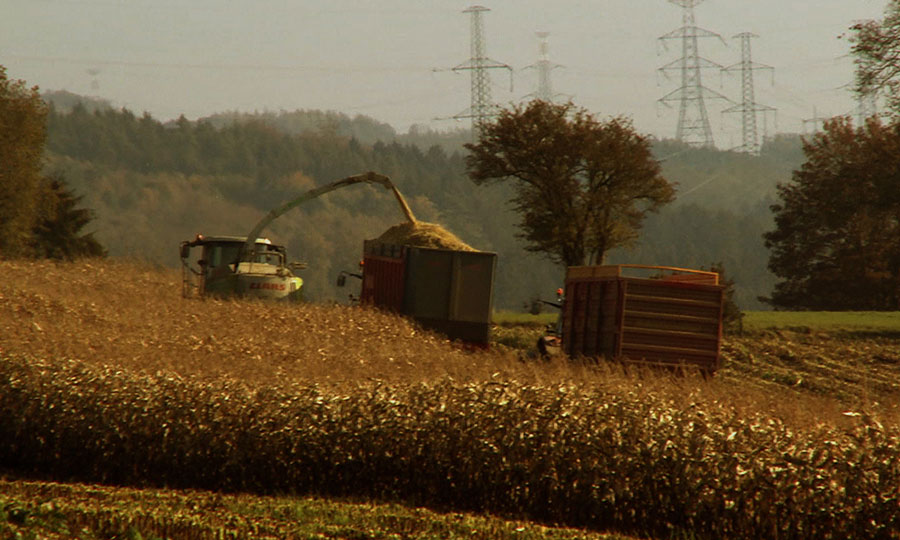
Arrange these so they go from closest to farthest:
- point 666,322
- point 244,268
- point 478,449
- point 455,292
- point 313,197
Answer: point 478,449
point 666,322
point 455,292
point 244,268
point 313,197

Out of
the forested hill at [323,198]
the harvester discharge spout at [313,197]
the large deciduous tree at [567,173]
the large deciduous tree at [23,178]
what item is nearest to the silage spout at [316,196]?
the harvester discharge spout at [313,197]

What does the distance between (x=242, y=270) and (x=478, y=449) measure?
59.7 feet

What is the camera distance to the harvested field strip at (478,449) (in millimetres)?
13273

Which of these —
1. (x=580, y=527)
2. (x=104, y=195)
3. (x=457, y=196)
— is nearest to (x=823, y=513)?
(x=580, y=527)

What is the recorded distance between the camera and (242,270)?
1238 inches

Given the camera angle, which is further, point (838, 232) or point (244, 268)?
point (838, 232)

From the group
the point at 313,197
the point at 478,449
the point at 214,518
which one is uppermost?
the point at 313,197

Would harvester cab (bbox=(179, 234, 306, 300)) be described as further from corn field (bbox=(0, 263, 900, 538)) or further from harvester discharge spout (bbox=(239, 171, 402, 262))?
corn field (bbox=(0, 263, 900, 538))

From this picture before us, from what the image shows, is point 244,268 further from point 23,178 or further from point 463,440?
point 23,178

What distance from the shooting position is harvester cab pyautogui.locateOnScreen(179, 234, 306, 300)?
30.8 meters

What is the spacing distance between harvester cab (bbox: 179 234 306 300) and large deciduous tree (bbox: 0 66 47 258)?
1352 inches

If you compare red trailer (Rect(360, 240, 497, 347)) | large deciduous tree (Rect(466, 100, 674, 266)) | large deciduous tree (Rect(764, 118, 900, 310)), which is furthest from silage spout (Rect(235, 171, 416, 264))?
large deciduous tree (Rect(764, 118, 900, 310))

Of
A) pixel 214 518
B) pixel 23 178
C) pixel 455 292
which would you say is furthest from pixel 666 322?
pixel 23 178

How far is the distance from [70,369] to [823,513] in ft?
36.6
